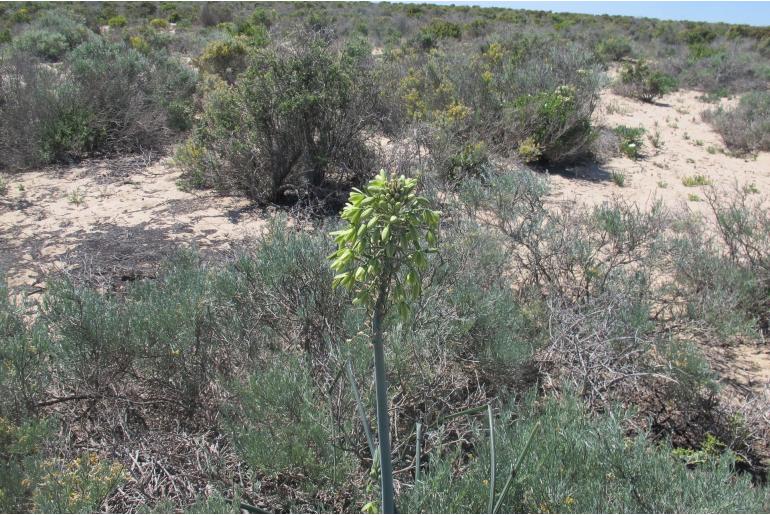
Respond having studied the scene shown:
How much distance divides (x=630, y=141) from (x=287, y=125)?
6.01 metres

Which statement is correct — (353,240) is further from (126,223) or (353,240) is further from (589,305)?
(126,223)

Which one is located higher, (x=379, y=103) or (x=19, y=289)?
(x=379, y=103)

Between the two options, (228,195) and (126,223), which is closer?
(126,223)

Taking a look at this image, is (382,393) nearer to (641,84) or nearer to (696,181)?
(696,181)

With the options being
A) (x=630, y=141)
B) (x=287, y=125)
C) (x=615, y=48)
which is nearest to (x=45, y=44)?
(x=287, y=125)

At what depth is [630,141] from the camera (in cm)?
955

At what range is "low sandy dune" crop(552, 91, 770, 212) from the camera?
7.67 m

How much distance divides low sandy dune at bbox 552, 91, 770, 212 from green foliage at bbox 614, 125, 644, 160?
0.13 meters

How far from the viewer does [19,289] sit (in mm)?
4379

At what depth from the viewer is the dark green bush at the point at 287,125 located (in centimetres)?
625

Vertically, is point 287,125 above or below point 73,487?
above

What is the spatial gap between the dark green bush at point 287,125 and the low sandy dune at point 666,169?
279 centimetres

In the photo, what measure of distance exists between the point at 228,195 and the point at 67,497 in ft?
16.1

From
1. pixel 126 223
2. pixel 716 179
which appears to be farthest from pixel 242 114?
pixel 716 179
